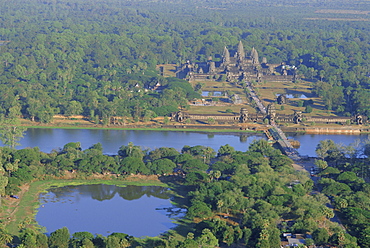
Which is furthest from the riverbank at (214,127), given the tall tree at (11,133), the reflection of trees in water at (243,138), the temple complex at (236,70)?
the temple complex at (236,70)

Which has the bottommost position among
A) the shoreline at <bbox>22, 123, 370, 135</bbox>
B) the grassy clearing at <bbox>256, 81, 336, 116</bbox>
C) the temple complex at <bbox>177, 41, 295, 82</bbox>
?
the shoreline at <bbox>22, 123, 370, 135</bbox>

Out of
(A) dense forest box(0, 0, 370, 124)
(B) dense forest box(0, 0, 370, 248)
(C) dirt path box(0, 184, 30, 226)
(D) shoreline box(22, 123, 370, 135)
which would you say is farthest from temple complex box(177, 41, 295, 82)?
(C) dirt path box(0, 184, 30, 226)

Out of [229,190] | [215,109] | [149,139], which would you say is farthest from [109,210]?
[215,109]

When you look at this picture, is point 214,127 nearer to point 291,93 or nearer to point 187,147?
point 187,147

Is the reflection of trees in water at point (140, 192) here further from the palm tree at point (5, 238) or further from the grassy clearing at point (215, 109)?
the grassy clearing at point (215, 109)

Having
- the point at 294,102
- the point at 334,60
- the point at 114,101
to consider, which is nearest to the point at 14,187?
the point at 114,101

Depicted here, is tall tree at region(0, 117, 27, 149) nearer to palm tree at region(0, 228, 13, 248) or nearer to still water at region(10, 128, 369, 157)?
still water at region(10, 128, 369, 157)
